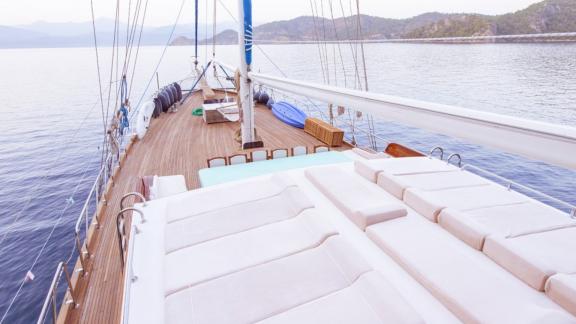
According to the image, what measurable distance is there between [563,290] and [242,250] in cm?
310

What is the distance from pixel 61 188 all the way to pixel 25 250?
5.60 m

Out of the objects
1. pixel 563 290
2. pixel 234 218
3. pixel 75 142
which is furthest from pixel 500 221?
pixel 75 142

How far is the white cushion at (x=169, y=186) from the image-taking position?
23.2 feet

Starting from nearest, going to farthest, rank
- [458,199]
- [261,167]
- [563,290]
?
[563,290], [458,199], [261,167]

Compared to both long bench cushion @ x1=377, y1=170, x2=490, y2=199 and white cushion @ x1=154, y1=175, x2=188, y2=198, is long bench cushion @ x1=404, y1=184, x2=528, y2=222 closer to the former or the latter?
long bench cushion @ x1=377, y1=170, x2=490, y2=199

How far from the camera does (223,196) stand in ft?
16.2

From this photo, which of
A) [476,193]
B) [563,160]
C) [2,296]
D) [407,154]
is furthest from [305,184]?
[2,296]

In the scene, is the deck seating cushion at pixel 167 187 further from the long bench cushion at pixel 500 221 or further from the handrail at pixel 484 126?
the long bench cushion at pixel 500 221

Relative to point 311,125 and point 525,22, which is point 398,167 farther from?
point 311,125

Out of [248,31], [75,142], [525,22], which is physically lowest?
[75,142]

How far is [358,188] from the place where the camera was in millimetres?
4938

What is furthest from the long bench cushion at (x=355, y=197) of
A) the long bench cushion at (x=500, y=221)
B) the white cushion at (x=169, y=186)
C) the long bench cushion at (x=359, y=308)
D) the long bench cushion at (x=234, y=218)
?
the white cushion at (x=169, y=186)

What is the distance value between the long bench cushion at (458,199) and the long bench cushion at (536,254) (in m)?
0.77

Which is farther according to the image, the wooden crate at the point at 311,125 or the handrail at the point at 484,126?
the wooden crate at the point at 311,125
